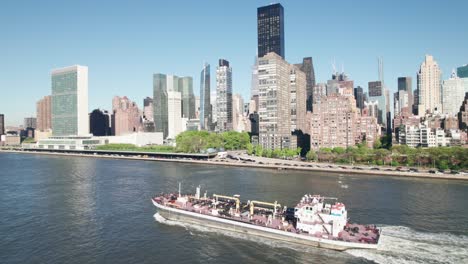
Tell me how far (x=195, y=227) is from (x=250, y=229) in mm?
10759

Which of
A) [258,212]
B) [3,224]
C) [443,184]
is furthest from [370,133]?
[3,224]

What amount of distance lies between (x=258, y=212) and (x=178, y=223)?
49.7 feet

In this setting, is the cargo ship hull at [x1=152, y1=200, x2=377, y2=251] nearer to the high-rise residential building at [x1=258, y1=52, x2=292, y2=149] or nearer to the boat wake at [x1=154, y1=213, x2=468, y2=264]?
the boat wake at [x1=154, y1=213, x2=468, y2=264]

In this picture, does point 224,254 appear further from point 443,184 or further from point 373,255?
point 443,184

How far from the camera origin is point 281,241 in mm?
54656

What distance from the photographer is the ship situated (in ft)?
170

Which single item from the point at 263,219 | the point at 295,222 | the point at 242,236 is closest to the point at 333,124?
the point at 295,222

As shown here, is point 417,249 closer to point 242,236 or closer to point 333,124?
point 242,236

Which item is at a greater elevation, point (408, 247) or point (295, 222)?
point (295, 222)

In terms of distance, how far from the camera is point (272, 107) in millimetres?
190625

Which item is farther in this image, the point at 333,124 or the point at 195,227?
the point at 333,124

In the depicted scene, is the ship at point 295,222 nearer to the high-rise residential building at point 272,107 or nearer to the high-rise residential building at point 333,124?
the high-rise residential building at point 333,124

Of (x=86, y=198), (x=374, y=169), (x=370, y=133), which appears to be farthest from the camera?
(x=370, y=133)

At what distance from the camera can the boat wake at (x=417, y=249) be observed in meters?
46.4
